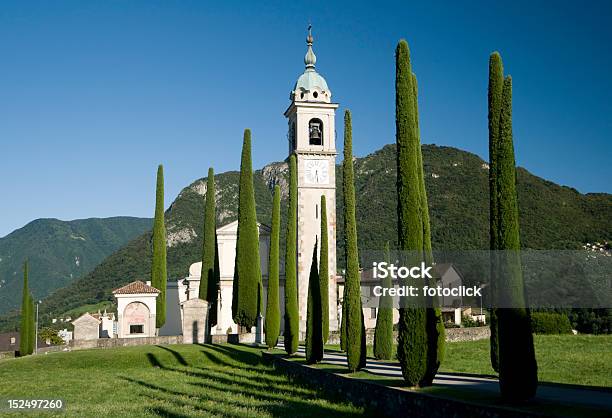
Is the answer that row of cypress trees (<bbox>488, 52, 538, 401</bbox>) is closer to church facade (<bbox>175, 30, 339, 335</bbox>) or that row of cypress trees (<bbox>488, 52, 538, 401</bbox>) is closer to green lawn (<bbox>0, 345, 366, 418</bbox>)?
green lawn (<bbox>0, 345, 366, 418</bbox>)

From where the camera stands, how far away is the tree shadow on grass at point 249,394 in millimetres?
16250

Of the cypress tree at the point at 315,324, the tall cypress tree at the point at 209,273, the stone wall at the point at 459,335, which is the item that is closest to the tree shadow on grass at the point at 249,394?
the cypress tree at the point at 315,324

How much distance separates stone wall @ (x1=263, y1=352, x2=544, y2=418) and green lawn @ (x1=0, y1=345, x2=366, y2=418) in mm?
354

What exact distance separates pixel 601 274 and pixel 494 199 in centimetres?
2654

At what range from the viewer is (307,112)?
44.0 m

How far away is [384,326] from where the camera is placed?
955 inches

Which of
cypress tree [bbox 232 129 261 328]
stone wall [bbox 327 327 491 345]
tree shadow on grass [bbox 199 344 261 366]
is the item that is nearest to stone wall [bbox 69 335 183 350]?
cypress tree [bbox 232 129 261 328]

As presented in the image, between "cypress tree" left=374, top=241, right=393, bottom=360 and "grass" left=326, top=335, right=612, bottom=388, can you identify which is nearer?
"grass" left=326, top=335, right=612, bottom=388

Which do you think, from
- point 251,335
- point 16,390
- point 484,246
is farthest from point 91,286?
point 16,390

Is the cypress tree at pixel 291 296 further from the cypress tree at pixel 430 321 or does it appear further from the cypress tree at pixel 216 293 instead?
the cypress tree at pixel 216 293

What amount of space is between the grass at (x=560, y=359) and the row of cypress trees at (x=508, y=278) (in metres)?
6.77

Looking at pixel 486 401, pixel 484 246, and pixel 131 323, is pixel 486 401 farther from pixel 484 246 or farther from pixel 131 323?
pixel 484 246

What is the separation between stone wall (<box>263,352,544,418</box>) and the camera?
37.7 ft

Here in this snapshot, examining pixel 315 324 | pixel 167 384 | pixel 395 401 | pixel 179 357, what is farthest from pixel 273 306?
pixel 395 401
